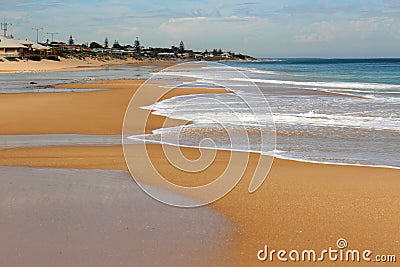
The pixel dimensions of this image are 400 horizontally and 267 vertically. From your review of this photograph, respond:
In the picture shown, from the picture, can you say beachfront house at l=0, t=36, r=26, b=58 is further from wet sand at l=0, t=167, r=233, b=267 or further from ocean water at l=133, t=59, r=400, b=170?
wet sand at l=0, t=167, r=233, b=267

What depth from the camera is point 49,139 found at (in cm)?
1084

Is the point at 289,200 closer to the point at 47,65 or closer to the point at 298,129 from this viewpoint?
the point at 298,129

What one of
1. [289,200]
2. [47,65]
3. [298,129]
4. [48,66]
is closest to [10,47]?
[47,65]

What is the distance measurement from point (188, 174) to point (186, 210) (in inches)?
70.0

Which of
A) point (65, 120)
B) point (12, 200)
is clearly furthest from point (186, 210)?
point (65, 120)

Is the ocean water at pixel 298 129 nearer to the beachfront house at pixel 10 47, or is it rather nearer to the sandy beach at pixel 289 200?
the sandy beach at pixel 289 200

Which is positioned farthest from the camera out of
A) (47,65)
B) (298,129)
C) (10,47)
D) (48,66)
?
(10,47)

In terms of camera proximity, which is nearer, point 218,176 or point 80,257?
point 80,257

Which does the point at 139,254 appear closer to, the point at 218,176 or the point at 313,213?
the point at 313,213

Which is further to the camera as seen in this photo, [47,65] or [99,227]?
[47,65]

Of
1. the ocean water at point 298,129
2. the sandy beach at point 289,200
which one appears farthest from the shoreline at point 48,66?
the sandy beach at point 289,200

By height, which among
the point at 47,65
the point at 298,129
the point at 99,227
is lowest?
the point at 99,227

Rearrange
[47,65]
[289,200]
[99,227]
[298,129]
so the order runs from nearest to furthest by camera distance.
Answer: [99,227]
[289,200]
[298,129]
[47,65]

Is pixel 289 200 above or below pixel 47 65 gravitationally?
below
